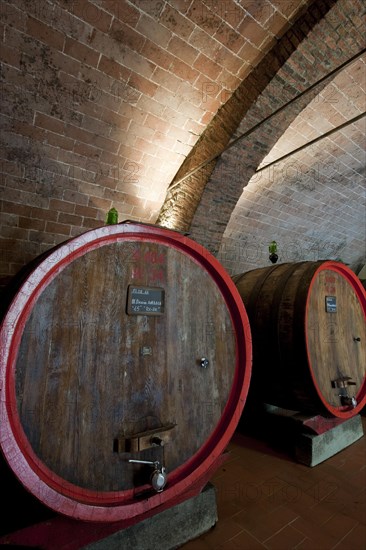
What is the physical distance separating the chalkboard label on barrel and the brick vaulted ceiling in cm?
213

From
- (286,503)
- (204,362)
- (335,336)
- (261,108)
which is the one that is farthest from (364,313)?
(261,108)

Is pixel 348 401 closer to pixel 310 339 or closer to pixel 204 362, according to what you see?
pixel 310 339

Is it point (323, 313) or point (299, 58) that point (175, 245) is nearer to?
point (323, 313)

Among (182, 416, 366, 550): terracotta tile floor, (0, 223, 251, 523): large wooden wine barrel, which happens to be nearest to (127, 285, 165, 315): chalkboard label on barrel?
(0, 223, 251, 523): large wooden wine barrel

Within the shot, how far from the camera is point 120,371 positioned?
124 cm

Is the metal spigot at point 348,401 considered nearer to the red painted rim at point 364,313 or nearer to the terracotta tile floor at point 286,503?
the red painted rim at point 364,313

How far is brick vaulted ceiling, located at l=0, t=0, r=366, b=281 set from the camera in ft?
8.26

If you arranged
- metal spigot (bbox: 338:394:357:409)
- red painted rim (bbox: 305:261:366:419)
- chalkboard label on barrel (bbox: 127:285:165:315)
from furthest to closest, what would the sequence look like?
metal spigot (bbox: 338:394:357:409) < red painted rim (bbox: 305:261:366:419) < chalkboard label on barrel (bbox: 127:285:165:315)

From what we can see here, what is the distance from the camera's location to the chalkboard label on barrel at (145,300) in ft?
4.27

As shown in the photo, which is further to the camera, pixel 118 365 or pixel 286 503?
pixel 286 503

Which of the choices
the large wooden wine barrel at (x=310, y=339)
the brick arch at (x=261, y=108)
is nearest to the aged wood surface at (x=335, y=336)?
the large wooden wine barrel at (x=310, y=339)

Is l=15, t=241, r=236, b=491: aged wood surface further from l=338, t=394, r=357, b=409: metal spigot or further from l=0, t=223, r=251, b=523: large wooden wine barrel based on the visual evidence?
l=338, t=394, r=357, b=409: metal spigot

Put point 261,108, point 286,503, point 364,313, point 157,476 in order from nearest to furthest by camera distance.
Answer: point 157,476 → point 286,503 → point 364,313 → point 261,108

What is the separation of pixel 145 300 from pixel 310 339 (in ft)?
5.20
